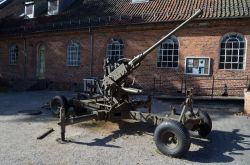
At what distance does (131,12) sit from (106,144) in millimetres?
12453

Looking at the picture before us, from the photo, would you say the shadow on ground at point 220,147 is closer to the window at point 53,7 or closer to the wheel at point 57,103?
the wheel at point 57,103

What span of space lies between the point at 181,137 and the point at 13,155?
360 cm

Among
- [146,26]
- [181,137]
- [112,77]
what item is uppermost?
[146,26]

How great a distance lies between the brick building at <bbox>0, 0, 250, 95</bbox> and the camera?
15.5 meters

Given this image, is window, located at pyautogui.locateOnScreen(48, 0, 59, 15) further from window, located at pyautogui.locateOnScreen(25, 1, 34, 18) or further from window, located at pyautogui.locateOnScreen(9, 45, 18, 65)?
window, located at pyautogui.locateOnScreen(9, 45, 18, 65)

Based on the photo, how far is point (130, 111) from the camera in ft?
28.8

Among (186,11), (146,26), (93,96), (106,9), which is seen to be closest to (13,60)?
(106,9)

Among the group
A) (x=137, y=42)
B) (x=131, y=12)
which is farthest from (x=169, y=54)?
(x=131, y=12)

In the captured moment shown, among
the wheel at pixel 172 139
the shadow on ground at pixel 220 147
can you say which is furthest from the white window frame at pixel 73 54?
the wheel at pixel 172 139

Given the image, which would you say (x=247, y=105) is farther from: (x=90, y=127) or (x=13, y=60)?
(x=13, y=60)

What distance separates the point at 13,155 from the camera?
6789mm

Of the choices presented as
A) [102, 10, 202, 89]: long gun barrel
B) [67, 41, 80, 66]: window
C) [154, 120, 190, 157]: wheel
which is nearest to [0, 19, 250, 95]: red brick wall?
[67, 41, 80, 66]: window

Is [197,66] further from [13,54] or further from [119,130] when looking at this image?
[13,54]

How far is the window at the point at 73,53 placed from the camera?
67.4ft
